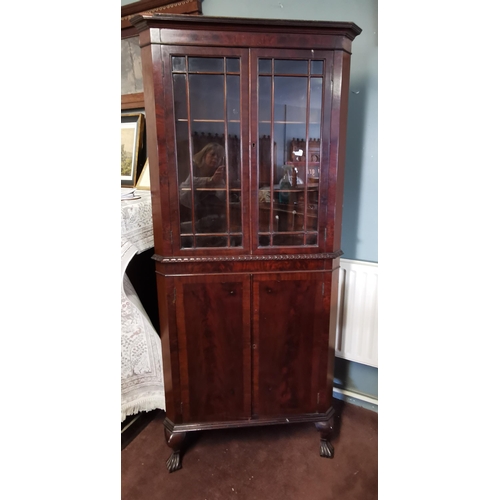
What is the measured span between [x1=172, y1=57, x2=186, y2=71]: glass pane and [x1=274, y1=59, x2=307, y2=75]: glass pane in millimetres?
320

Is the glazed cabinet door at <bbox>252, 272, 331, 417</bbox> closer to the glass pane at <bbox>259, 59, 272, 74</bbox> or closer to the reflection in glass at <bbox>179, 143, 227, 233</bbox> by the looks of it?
the reflection in glass at <bbox>179, 143, 227, 233</bbox>

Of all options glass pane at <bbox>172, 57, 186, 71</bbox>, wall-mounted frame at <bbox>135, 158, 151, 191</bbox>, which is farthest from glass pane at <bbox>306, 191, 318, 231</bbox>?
wall-mounted frame at <bbox>135, 158, 151, 191</bbox>

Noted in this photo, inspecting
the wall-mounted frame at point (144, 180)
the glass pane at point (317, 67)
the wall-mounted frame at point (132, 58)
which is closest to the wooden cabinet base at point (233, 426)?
the wall-mounted frame at point (144, 180)

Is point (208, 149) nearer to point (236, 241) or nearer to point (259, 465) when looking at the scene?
point (236, 241)

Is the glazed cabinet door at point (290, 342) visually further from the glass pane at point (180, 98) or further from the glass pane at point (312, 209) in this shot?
the glass pane at point (180, 98)

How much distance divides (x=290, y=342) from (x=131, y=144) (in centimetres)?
133

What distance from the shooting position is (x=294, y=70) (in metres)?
1.18

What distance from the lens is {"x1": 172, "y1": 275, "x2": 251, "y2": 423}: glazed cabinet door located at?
1.29m

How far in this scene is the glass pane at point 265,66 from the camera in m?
1.15

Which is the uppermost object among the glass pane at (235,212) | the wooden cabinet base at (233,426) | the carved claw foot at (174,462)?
the glass pane at (235,212)
